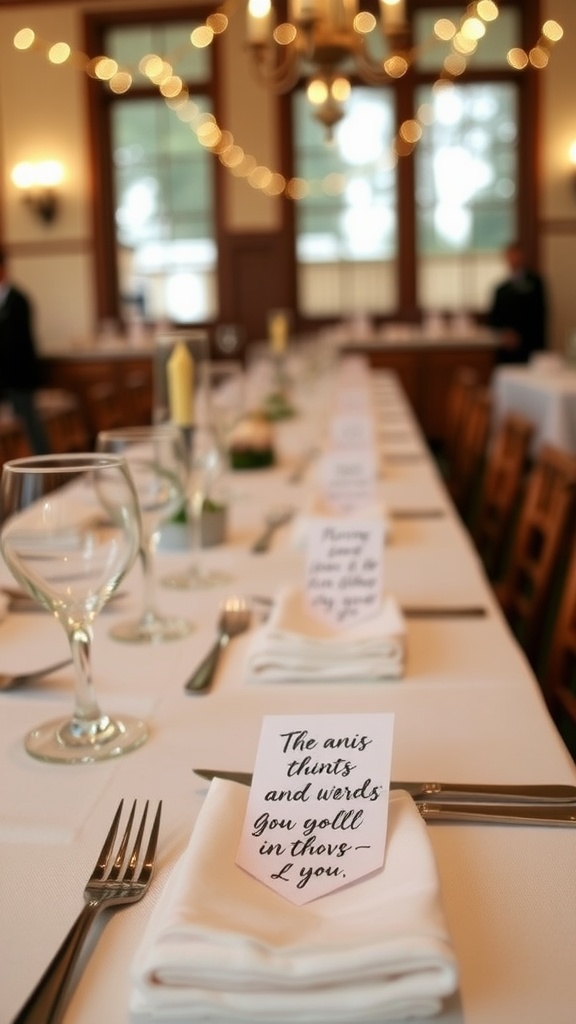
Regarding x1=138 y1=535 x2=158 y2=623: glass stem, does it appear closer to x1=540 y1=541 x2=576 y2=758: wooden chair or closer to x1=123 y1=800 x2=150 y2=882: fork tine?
x1=123 y1=800 x2=150 y2=882: fork tine

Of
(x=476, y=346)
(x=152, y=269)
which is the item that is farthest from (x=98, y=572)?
(x=152, y=269)

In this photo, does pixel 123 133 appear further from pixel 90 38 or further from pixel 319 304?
pixel 319 304

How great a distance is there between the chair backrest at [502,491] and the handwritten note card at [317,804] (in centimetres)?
222

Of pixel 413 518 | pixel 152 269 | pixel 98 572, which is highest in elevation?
pixel 152 269

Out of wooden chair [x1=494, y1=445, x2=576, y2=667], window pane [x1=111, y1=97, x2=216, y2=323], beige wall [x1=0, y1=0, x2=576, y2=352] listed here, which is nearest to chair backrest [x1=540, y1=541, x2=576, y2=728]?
wooden chair [x1=494, y1=445, x2=576, y2=667]

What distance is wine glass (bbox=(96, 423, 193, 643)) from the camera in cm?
149

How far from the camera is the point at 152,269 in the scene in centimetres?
1034

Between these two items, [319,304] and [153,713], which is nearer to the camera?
[153,713]

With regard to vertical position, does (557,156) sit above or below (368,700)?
above

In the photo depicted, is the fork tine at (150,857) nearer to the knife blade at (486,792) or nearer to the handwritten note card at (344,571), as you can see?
the knife blade at (486,792)

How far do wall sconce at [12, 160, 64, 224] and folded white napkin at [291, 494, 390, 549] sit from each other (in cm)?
829

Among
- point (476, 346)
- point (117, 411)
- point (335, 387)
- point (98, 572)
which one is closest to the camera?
point (98, 572)

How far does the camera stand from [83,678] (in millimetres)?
1110

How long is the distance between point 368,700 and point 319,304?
30.5ft
